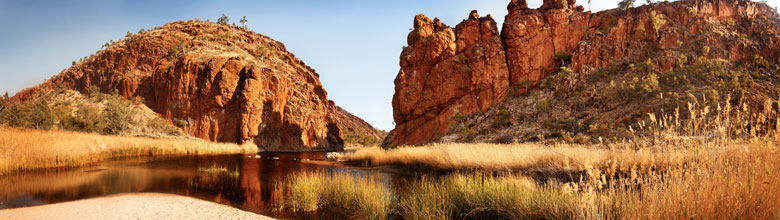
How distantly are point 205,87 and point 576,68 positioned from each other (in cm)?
6735

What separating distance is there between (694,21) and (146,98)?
92.8 metres

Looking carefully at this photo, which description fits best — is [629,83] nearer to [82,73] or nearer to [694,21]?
[694,21]

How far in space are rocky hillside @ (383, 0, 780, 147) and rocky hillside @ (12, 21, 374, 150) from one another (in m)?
31.1

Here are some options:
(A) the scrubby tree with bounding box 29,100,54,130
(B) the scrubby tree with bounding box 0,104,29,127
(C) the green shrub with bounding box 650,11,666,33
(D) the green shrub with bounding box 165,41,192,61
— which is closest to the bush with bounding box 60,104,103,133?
(A) the scrubby tree with bounding box 29,100,54,130

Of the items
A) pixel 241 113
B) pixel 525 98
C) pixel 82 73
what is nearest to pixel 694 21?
pixel 525 98

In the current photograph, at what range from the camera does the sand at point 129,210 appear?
7637 mm

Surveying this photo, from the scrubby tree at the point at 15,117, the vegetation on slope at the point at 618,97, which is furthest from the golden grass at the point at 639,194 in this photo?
the scrubby tree at the point at 15,117

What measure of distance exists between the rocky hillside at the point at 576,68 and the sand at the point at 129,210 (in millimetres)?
24161

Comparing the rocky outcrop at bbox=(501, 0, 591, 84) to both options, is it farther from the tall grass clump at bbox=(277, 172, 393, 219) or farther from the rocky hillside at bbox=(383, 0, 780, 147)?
the tall grass clump at bbox=(277, 172, 393, 219)

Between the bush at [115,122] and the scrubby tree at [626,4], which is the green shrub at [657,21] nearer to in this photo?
the scrubby tree at [626,4]

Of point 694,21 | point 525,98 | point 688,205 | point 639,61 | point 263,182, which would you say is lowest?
point 263,182

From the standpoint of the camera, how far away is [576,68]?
44.1 metres

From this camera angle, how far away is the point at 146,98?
6994 centimetres

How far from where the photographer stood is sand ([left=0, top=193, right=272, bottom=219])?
25.1 ft
